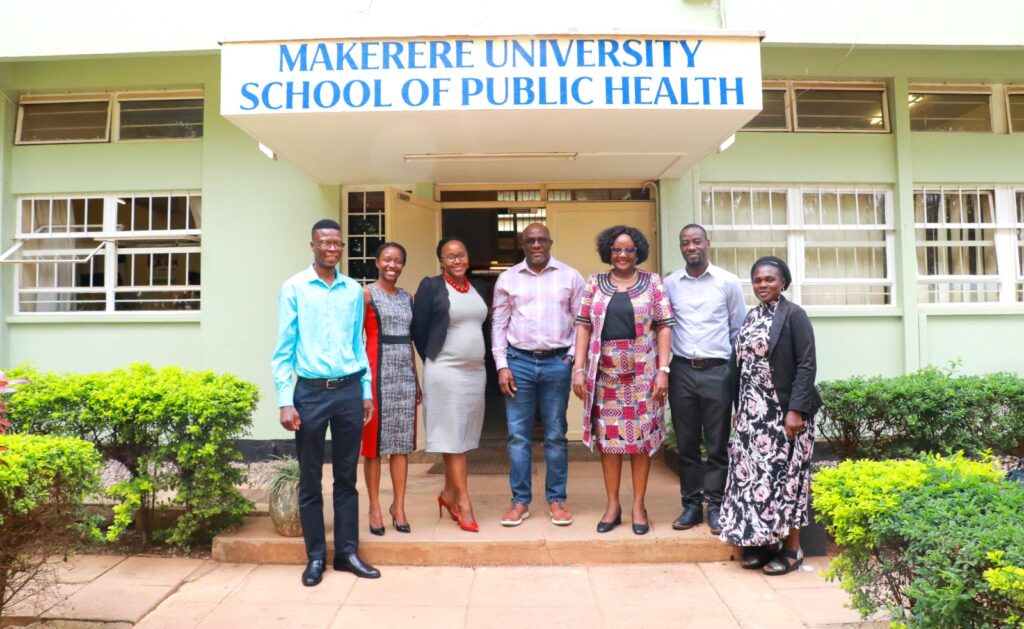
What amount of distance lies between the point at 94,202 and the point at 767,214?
6722mm

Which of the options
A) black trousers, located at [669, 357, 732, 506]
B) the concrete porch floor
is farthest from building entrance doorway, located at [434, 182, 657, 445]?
the concrete porch floor

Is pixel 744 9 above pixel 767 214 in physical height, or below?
above

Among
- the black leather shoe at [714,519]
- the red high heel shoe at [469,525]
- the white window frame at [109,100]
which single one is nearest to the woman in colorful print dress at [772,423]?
the black leather shoe at [714,519]

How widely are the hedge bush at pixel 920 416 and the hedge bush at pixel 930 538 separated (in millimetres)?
1990

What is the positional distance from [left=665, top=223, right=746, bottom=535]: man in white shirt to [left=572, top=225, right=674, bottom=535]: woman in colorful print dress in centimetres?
15

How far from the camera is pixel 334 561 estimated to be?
392cm

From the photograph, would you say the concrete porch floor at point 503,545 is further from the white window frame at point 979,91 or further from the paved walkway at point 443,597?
the white window frame at point 979,91

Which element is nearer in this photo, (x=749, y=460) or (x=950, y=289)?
(x=749, y=460)

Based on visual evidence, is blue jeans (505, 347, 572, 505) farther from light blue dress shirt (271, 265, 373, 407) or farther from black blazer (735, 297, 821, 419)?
black blazer (735, 297, 821, 419)

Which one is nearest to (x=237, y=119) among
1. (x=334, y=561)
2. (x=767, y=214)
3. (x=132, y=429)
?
(x=132, y=429)

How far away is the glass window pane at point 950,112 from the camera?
6789 mm

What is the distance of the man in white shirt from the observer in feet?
13.6

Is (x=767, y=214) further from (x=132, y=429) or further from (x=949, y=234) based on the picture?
(x=132, y=429)

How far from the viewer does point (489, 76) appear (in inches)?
167
